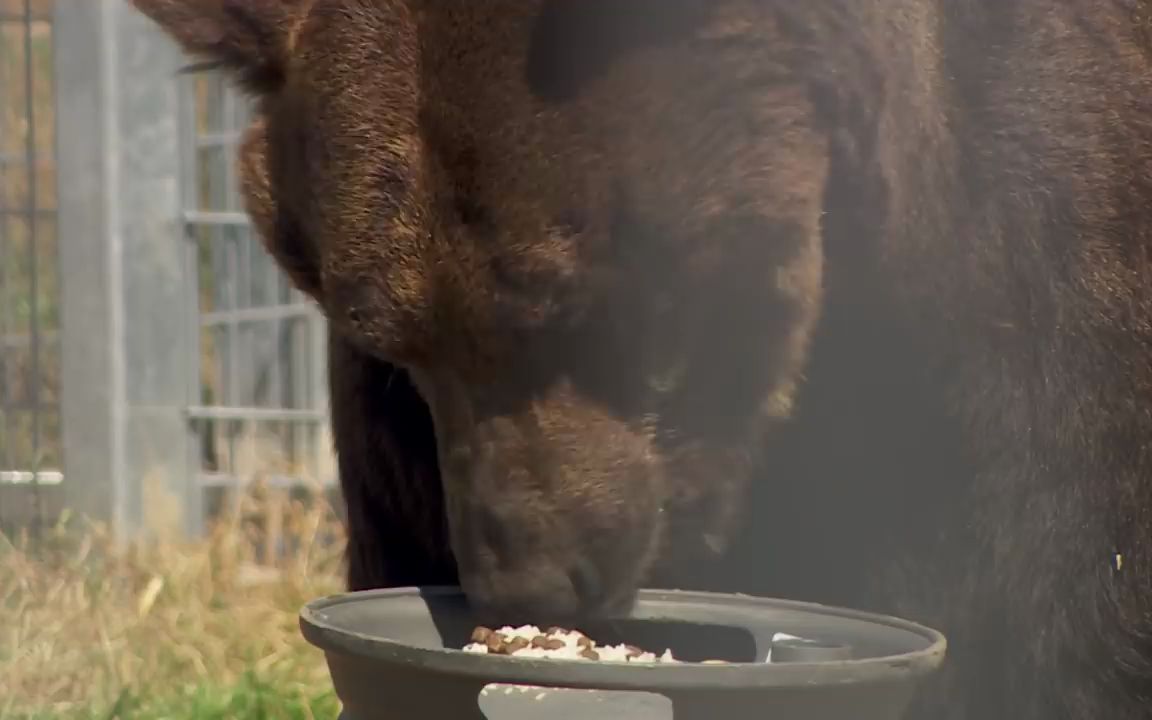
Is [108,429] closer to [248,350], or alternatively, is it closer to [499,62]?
[248,350]

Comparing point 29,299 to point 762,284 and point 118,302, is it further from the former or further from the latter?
point 762,284

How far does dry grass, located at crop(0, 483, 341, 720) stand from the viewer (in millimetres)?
2916

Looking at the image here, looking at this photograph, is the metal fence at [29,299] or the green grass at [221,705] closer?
the green grass at [221,705]

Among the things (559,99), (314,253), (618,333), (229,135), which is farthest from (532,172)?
(229,135)

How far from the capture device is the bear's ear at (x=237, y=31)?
182 centimetres

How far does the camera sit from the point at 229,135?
14.6 ft

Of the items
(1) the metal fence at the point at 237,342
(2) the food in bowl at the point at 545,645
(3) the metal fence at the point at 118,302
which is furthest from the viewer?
(1) the metal fence at the point at 237,342

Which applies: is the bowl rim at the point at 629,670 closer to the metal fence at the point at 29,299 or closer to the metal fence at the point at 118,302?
the metal fence at the point at 118,302

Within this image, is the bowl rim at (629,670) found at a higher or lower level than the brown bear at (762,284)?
lower

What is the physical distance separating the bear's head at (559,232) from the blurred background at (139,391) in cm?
179

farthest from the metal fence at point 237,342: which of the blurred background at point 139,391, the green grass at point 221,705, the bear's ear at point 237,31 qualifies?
the bear's ear at point 237,31

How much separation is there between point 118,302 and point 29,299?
0.46 m

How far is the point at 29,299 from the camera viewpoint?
438cm

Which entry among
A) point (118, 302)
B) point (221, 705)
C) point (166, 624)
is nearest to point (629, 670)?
point (221, 705)
